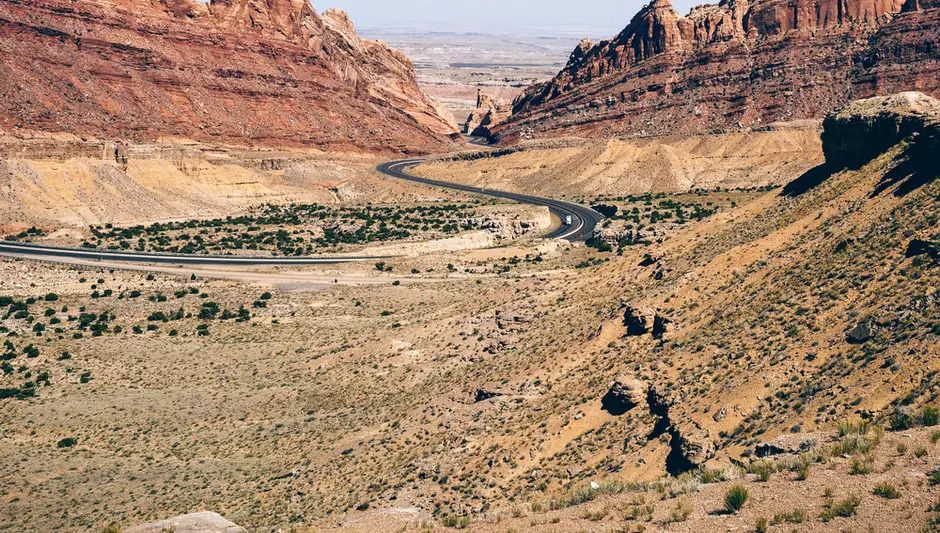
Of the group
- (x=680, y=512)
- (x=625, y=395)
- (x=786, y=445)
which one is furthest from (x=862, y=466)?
(x=625, y=395)

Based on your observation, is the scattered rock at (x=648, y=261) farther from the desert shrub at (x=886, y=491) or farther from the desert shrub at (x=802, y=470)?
the desert shrub at (x=886, y=491)

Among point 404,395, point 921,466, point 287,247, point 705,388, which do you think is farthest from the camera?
point 287,247

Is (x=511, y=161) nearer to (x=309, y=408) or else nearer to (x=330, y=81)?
(x=330, y=81)

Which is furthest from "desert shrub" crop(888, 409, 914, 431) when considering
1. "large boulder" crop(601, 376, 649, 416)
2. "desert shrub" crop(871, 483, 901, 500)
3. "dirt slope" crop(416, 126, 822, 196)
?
"dirt slope" crop(416, 126, 822, 196)

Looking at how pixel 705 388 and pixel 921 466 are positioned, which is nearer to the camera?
pixel 921 466

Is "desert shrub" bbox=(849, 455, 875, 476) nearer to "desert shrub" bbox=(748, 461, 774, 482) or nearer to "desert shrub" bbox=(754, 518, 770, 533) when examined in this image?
"desert shrub" bbox=(748, 461, 774, 482)

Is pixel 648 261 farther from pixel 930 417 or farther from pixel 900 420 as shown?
pixel 930 417

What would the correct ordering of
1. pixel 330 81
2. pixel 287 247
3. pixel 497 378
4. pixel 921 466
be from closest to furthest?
pixel 921 466, pixel 497 378, pixel 287 247, pixel 330 81

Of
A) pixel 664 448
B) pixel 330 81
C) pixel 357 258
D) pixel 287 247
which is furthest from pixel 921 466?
pixel 330 81
